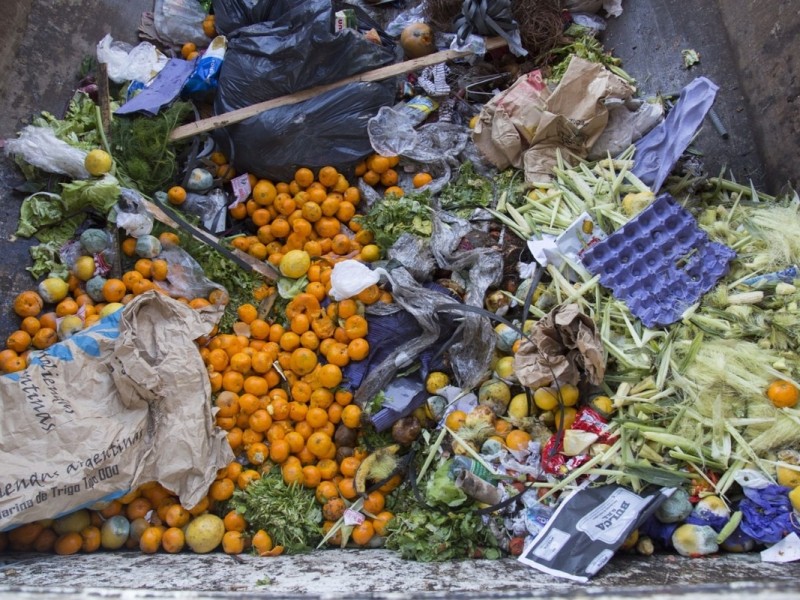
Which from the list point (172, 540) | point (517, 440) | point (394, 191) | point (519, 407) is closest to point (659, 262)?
point (519, 407)

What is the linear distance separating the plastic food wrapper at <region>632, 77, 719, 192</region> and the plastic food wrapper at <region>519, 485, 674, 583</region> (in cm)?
219

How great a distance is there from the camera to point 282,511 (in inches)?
136

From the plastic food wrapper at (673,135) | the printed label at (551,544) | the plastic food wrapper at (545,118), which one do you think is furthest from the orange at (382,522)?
the plastic food wrapper at (673,135)

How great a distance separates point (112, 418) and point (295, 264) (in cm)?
157

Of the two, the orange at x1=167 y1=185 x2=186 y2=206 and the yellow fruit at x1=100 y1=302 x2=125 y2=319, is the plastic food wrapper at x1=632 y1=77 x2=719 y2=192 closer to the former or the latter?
the orange at x1=167 y1=185 x2=186 y2=206

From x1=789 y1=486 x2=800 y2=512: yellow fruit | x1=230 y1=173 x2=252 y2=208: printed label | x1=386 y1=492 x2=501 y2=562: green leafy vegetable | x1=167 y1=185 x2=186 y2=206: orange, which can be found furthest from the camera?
x1=230 y1=173 x2=252 y2=208: printed label

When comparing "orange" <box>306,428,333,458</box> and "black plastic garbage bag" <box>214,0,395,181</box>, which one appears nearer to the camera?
"orange" <box>306,428,333,458</box>

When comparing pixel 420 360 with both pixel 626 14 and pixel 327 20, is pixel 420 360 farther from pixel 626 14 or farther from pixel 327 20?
pixel 626 14

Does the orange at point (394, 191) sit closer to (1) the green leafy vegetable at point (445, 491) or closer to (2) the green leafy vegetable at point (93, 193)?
(2) the green leafy vegetable at point (93, 193)

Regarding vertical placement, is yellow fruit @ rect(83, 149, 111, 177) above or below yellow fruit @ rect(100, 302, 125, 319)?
above

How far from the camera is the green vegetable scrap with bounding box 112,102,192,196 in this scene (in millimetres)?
4367

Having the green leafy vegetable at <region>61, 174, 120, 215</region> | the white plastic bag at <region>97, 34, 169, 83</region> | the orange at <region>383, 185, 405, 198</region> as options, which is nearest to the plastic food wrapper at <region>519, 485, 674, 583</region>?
the orange at <region>383, 185, 405, 198</region>

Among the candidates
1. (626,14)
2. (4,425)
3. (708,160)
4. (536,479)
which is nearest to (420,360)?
(536,479)

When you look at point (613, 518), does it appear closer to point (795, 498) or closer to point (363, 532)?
point (795, 498)
